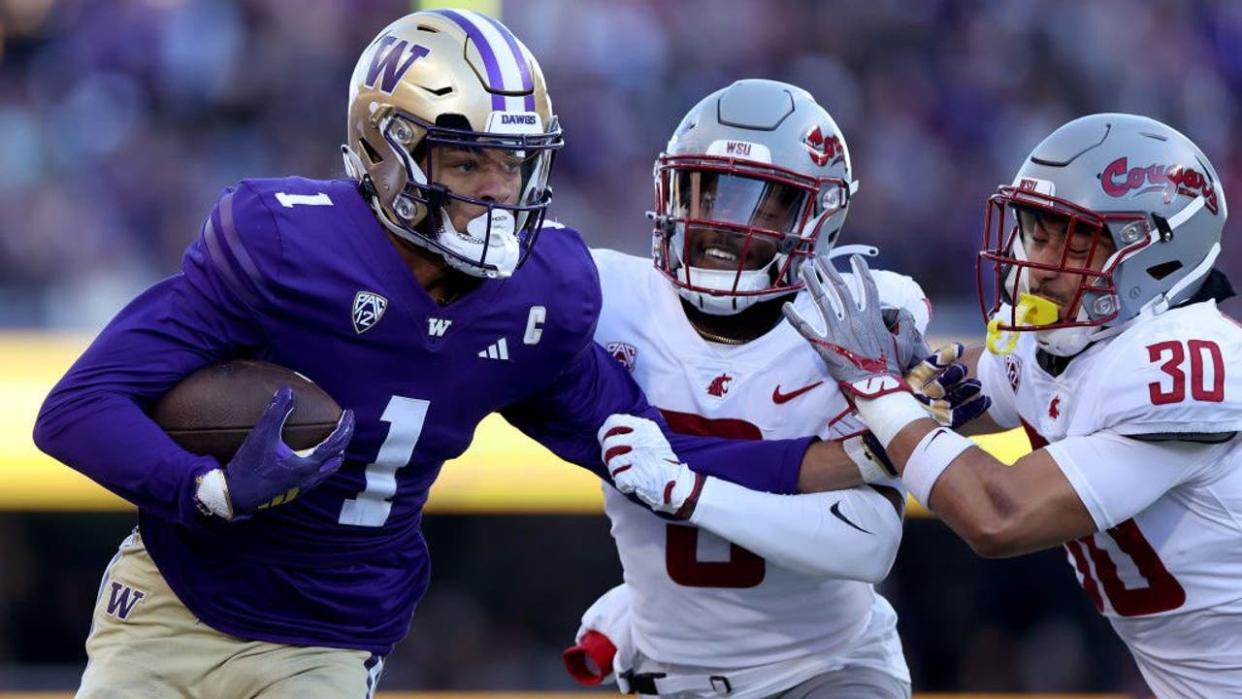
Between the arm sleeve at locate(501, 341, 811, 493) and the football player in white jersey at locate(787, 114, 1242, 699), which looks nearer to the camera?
the football player in white jersey at locate(787, 114, 1242, 699)

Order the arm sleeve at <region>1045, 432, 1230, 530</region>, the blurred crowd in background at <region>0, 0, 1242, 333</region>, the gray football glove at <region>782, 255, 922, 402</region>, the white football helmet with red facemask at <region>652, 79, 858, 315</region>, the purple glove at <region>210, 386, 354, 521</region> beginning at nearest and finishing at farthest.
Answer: the purple glove at <region>210, 386, 354, 521</region> → the arm sleeve at <region>1045, 432, 1230, 530</region> → the gray football glove at <region>782, 255, 922, 402</region> → the white football helmet with red facemask at <region>652, 79, 858, 315</region> → the blurred crowd in background at <region>0, 0, 1242, 333</region>

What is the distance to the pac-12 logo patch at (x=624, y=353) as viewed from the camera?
10.8 feet

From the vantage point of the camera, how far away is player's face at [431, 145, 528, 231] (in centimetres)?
286

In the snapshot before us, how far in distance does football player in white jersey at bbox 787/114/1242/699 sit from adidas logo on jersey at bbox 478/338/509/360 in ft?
1.69

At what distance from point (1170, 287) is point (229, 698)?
172 cm

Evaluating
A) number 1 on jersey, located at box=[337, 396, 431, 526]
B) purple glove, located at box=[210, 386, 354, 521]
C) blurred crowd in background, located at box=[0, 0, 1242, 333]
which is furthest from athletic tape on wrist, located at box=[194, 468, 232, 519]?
blurred crowd in background, located at box=[0, 0, 1242, 333]

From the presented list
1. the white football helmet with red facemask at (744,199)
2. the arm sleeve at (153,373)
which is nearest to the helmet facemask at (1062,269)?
the white football helmet with red facemask at (744,199)

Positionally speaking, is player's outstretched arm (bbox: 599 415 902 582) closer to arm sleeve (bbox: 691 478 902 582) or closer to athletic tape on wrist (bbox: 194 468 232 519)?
arm sleeve (bbox: 691 478 902 582)

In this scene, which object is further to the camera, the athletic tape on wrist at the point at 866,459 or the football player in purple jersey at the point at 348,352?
the athletic tape on wrist at the point at 866,459

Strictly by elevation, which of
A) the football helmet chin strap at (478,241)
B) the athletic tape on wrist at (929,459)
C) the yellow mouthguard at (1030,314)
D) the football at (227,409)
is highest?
the football helmet chin strap at (478,241)

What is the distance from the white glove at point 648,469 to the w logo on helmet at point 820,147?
0.63m

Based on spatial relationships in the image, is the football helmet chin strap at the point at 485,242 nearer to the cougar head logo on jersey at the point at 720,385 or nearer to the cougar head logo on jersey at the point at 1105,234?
the cougar head logo on jersey at the point at 720,385

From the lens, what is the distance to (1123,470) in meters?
2.83

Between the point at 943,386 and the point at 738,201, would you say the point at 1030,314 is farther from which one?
the point at 738,201
